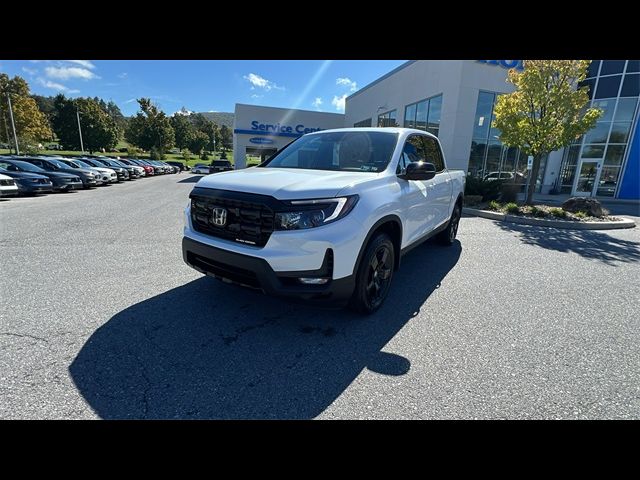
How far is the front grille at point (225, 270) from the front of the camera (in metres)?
2.78

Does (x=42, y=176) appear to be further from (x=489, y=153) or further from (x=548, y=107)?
(x=489, y=153)

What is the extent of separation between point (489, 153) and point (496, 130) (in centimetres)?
126

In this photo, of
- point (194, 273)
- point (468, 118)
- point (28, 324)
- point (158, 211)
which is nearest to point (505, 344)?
point (194, 273)

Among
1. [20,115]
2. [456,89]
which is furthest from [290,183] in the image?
[20,115]

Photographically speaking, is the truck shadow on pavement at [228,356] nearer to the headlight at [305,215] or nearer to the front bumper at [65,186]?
the headlight at [305,215]

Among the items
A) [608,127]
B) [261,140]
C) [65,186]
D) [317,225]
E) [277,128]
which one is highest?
[277,128]

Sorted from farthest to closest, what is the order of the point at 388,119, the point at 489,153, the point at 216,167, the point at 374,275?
the point at 216,167
the point at 388,119
the point at 489,153
the point at 374,275

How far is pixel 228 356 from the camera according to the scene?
265cm

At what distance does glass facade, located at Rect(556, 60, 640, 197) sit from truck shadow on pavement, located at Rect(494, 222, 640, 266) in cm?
1447

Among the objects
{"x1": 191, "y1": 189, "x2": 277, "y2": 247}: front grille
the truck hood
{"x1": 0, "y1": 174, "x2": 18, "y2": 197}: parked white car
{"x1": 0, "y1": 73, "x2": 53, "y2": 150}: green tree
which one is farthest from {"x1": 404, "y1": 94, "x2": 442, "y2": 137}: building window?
{"x1": 0, "y1": 73, "x2": 53, "y2": 150}: green tree

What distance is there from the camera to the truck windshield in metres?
3.74

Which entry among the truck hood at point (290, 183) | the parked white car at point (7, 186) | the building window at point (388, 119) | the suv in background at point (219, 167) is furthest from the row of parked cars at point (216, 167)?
the truck hood at point (290, 183)

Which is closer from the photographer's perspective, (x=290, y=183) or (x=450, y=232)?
(x=290, y=183)
